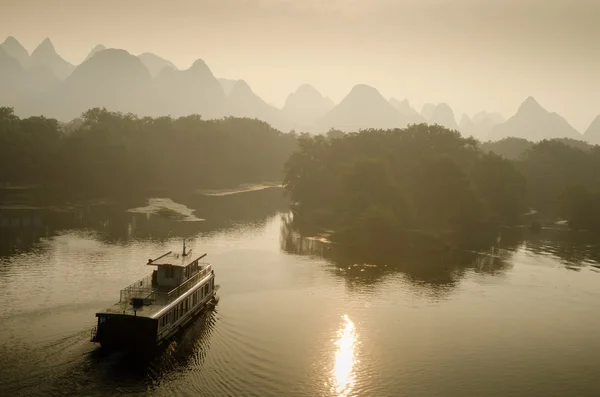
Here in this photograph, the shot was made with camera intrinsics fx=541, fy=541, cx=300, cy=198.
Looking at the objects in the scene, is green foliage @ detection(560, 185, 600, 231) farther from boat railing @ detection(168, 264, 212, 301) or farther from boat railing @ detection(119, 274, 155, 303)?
boat railing @ detection(119, 274, 155, 303)

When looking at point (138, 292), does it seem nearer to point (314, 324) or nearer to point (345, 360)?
point (314, 324)

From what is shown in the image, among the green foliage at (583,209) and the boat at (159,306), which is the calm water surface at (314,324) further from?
the green foliage at (583,209)

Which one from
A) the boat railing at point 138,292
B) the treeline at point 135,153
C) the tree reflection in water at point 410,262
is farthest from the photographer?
the treeline at point 135,153

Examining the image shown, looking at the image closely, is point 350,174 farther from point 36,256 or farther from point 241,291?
point 36,256

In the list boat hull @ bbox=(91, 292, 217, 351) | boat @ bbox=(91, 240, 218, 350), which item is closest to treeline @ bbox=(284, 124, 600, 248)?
boat @ bbox=(91, 240, 218, 350)

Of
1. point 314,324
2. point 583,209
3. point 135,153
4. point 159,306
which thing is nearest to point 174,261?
point 159,306

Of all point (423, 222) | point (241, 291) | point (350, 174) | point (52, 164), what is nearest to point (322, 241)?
point (350, 174)

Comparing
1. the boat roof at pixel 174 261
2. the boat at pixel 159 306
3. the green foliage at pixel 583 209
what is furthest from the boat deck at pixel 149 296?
the green foliage at pixel 583 209

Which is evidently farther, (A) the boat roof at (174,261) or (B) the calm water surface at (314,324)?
(A) the boat roof at (174,261)
